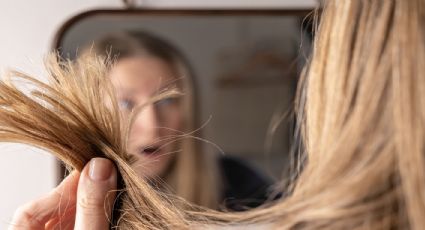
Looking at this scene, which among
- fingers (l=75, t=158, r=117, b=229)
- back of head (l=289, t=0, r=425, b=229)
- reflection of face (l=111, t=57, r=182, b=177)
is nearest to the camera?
back of head (l=289, t=0, r=425, b=229)

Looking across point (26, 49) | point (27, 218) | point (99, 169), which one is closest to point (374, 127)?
point (99, 169)

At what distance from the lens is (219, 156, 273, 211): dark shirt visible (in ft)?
4.01

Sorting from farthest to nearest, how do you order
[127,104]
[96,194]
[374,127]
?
[127,104], [96,194], [374,127]

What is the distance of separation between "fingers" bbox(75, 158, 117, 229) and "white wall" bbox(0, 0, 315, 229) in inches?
26.2

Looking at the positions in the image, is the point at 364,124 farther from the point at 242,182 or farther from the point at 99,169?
the point at 242,182

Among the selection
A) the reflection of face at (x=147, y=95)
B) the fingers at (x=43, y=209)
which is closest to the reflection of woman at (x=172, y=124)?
the reflection of face at (x=147, y=95)

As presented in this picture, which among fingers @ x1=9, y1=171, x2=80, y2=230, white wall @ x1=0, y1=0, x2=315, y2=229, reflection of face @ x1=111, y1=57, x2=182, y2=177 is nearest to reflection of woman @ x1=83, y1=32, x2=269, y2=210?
reflection of face @ x1=111, y1=57, x2=182, y2=177

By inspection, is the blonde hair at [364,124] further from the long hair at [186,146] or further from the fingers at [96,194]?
the long hair at [186,146]

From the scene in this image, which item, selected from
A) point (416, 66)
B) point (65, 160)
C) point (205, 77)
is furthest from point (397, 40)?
point (205, 77)

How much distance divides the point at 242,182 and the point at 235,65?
23cm

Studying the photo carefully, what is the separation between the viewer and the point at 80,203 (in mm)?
527

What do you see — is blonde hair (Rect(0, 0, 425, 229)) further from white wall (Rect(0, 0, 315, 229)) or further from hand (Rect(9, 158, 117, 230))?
white wall (Rect(0, 0, 315, 229))

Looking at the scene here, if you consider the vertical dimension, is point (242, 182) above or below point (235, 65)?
below

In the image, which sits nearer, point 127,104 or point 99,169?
point 99,169
